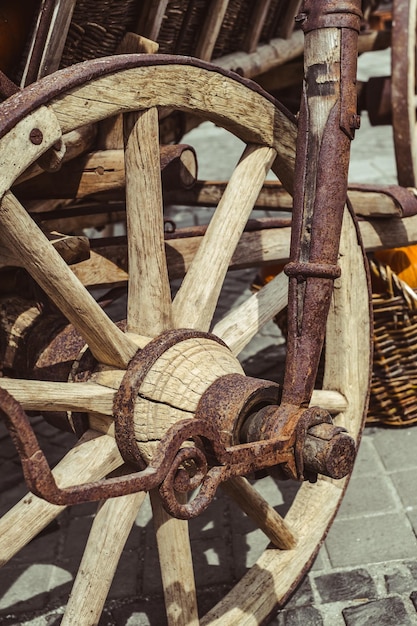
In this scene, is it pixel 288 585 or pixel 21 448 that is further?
pixel 288 585

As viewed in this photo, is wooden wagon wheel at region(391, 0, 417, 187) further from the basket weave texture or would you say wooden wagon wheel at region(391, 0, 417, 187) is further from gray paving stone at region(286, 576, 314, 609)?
gray paving stone at region(286, 576, 314, 609)

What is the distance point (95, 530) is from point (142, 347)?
1.43 feet

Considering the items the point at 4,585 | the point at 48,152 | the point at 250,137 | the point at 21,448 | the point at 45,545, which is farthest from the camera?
the point at 45,545

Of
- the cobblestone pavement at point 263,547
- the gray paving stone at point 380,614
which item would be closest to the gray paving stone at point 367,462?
the cobblestone pavement at point 263,547

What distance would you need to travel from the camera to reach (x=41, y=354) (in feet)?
7.02

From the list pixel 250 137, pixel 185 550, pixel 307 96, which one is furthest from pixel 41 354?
pixel 307 96

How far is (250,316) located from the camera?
2.26m

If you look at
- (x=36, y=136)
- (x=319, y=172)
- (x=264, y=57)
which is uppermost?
(x=264, y=57)

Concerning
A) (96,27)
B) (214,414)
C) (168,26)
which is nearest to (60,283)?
(214,414)

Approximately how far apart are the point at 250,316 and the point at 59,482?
70cm

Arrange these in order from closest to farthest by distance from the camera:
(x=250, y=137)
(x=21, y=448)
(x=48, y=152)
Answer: (x=21, y=448), (x=48, y=152), (x=250, y=137)

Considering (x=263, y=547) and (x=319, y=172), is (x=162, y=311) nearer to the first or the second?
(x=319, y=172)

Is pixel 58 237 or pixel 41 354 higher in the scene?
pixel 58 237

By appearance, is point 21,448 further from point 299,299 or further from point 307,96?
point 307,96
